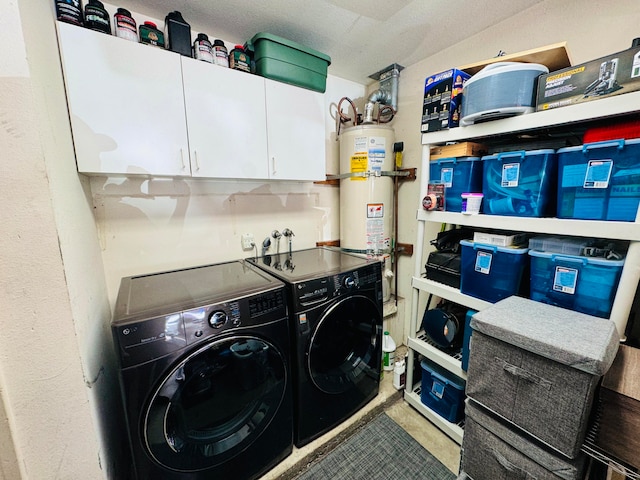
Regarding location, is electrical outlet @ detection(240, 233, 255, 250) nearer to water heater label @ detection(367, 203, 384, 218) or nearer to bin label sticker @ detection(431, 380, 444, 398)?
water heater label @ detection(367, 203, 384, 218)

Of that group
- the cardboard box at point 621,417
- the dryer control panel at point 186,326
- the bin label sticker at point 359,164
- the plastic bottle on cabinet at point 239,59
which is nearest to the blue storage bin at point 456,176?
the bin label sticker at point 359,164

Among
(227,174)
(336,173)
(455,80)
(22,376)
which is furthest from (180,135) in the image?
(455,80)

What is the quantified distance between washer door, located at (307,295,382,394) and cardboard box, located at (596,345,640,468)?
0.98 metres

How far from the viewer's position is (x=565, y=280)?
104cm

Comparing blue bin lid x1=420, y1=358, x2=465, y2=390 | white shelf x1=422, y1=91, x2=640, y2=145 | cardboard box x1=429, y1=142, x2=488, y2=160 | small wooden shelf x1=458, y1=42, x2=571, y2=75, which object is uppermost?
small wooden shelf x1=458, y1=42, x2=571, y2=75

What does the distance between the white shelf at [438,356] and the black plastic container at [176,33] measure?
6.99ft

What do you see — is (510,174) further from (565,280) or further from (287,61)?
(287,61)

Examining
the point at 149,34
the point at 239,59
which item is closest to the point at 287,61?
the point at 239,59

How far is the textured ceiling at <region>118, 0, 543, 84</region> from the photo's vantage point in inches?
52.7

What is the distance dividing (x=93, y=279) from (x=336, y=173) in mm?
1792

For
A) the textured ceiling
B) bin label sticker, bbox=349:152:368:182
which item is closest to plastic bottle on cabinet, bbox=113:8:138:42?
the textured ceiling

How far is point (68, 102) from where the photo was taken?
3.37 feet

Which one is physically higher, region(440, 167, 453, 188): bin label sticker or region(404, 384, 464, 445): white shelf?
region(440, 167, 453, 188): bin label sticker

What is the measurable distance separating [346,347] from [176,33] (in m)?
1.93
